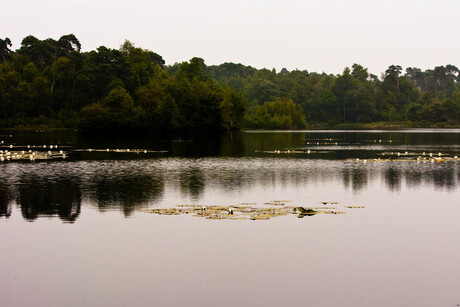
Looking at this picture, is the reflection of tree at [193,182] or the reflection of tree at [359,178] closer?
the reflection of tree at [193,182]

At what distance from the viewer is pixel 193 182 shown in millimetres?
38344

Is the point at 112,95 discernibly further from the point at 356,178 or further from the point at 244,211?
the point at 244,211

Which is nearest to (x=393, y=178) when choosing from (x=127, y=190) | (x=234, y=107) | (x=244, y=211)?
(x=244, y=211)

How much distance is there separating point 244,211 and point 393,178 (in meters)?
19.1

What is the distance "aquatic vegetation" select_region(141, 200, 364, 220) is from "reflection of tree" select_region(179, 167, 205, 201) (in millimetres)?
3440

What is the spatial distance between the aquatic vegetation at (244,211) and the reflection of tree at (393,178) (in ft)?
34.2

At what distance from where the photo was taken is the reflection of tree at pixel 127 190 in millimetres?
29538

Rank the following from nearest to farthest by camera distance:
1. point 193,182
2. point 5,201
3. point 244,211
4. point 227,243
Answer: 1. point 227,243
2. point 244,211
3. point 5,201
4. point 193,182

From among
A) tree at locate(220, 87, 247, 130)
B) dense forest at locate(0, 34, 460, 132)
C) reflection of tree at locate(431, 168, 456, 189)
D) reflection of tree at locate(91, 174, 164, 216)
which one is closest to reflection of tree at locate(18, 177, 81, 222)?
reflection of tree at locate(91, 174, 164, 216)

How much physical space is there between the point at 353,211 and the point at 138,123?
115 m

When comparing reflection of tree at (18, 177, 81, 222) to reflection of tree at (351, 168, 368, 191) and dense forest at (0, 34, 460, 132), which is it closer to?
reflection of tree at (351, 168, 368, 191)

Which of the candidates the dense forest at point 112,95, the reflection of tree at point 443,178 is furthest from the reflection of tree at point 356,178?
the dense forest at point 112,95

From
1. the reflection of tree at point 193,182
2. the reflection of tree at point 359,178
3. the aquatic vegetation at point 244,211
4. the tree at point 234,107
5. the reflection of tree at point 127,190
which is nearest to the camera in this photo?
the aquatic vegetation at point 244,211

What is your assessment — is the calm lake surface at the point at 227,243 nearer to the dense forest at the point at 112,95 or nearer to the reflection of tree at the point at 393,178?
the reflection of tree at the point at 393,178
